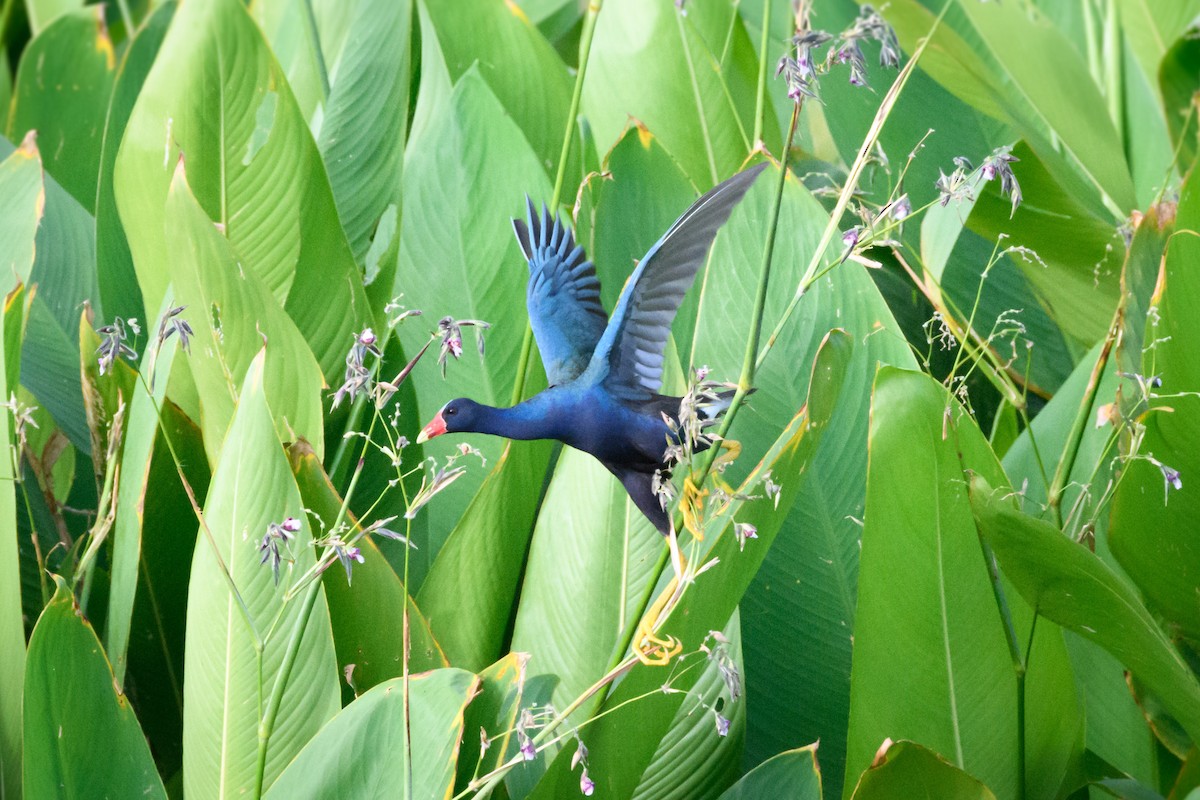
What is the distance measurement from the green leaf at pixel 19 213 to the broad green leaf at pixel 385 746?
39 cm

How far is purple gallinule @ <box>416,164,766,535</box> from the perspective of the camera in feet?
1.62

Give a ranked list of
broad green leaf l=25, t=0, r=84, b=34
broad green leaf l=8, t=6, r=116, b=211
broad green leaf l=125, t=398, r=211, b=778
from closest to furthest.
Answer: broad green leaf l=125, t=398, r=211, b=778 < broad green leaf l=8, t=6, r=116, b=211 < broad green leaf l=25, t=0, r=84, b=34

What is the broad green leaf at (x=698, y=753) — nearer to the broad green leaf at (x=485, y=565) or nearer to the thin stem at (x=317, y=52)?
the broad green leaf at (x=485, y=565)

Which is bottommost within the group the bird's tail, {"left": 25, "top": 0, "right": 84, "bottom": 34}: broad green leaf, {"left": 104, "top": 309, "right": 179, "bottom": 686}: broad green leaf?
the bird's tail

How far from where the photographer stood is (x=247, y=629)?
0.57 meters

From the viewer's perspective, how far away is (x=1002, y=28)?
3.18 ft

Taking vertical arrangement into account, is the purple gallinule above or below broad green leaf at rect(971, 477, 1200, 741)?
above

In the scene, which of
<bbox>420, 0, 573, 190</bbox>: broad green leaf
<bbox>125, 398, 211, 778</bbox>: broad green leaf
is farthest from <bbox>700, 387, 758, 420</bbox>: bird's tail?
<bbox>420, 0, 573, 190</bbox>: broad green leaf

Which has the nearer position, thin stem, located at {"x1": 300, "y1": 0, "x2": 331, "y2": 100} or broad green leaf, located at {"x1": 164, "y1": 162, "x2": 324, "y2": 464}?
broad green leaf, located at {"x1": 164, "y1": 162, "x2": 324, "y2": 464}

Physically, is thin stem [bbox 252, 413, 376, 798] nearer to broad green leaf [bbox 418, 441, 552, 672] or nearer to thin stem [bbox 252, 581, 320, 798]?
A: thin stem [bbox 252, 581, 320, 798]

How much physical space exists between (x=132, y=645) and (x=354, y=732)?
10.1 inches

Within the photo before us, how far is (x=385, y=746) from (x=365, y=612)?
0.30 ft

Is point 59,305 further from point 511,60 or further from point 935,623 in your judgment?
point 935,623

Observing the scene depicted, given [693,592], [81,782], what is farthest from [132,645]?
[693,592]
